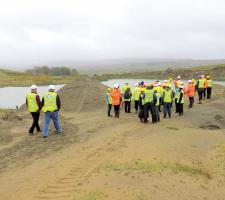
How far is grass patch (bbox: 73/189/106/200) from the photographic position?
8.07 m

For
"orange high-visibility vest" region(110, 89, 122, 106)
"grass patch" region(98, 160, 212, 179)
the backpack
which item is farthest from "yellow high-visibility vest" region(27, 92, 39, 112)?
the backpack

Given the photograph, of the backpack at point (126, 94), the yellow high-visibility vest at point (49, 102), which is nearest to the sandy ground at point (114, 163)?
the yellow high-visibility vest at point (49, 102)

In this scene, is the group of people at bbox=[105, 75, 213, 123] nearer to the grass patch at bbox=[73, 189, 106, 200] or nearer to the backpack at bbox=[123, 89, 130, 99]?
the backpack at bbox=[123, 89, 130, 99]

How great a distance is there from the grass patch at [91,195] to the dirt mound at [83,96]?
746 inches

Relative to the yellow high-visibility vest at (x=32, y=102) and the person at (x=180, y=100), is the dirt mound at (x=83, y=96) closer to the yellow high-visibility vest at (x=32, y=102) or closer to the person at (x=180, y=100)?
the person at (x=180, y=100)

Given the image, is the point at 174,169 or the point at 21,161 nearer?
the point at 174,169

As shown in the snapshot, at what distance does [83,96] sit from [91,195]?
2117 cm

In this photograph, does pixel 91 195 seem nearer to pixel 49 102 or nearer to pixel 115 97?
pixel 49 102

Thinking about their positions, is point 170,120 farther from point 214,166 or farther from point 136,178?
point 136,178

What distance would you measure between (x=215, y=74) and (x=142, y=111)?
60.8 metres

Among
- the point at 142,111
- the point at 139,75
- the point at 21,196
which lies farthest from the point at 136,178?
the point at 139,75

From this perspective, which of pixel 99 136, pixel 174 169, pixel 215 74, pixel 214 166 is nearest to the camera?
pixel 174 169

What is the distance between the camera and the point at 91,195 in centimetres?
820

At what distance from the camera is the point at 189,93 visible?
24219 millimetres
